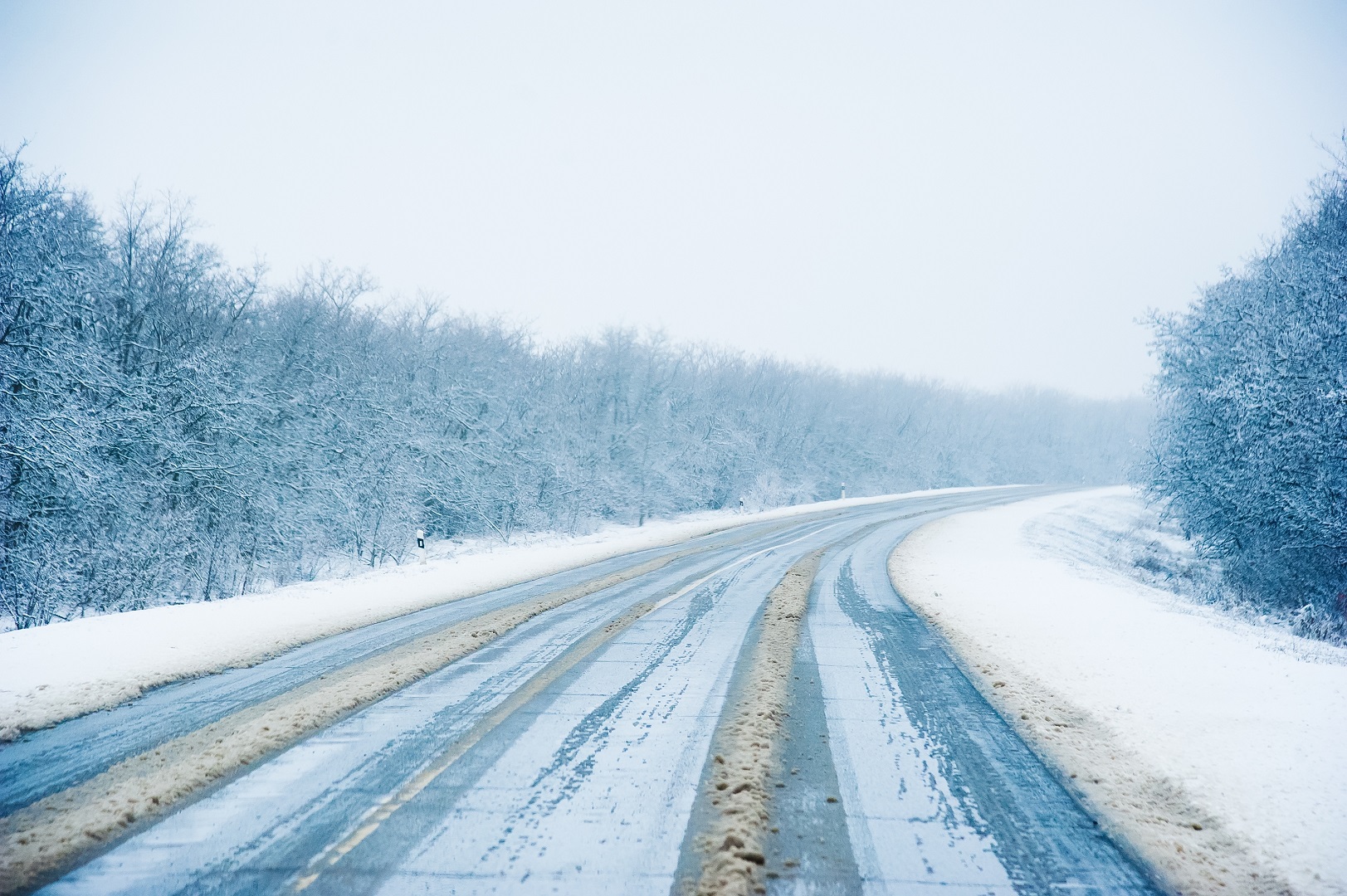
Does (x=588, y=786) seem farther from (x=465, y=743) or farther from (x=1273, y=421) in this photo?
(x=1273, y=421)

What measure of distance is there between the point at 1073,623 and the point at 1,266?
17.4 meters

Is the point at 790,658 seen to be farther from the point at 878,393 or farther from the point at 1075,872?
the point at 878,393

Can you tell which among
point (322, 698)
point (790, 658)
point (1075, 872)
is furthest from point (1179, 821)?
point (322, 698)

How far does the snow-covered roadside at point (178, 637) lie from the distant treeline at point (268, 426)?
3.61 metres

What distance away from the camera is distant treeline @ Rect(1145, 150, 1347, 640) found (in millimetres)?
11094

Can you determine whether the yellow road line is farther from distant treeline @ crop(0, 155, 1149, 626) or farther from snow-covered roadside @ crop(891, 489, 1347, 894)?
distant treeline @ crop(0, 155, 1149, 626)

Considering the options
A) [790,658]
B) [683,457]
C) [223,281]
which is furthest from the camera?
[683,457]

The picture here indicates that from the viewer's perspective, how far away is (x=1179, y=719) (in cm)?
475

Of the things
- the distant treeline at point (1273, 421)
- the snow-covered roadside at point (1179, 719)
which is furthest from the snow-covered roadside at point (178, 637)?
the distant treeline at point (1273, 421)

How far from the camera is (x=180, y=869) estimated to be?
2803 millimetres

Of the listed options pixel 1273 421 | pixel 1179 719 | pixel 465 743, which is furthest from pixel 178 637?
pixel 1273 421

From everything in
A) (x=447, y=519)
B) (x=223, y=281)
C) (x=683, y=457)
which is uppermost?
(x=223, y=281)

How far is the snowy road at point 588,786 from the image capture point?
9.19 feet

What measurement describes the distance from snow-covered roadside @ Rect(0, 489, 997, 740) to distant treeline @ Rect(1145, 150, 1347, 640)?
48.5ft
